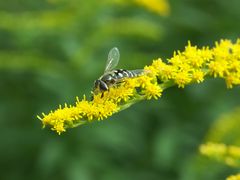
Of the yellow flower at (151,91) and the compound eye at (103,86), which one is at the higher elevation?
the yellow flower at (151,91)

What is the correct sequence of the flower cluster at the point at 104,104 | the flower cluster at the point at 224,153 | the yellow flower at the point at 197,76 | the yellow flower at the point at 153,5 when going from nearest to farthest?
1. the flower cluster at the point at 104,104
2. the yellow flower at the point at 197,76
3. the flower cluster at the point at 224,153
4. the yellow flower at the point at 153,5

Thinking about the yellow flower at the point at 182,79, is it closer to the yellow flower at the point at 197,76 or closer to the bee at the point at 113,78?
the yellow flower at the point at 197,76

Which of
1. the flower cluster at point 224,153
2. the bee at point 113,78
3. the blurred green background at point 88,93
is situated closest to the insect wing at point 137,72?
the bee at point 113,78

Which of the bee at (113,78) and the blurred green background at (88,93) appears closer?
the bee at (113,78)

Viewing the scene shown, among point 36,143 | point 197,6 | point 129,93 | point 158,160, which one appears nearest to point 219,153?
point 129,93

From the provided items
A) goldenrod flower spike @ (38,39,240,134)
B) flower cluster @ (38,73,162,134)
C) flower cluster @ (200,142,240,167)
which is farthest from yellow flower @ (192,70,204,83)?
flower cluster @ (200,142,240,167)

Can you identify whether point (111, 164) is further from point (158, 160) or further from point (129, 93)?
point (129, 93)

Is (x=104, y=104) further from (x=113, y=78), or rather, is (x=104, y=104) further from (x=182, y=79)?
(x=182, y=79)
